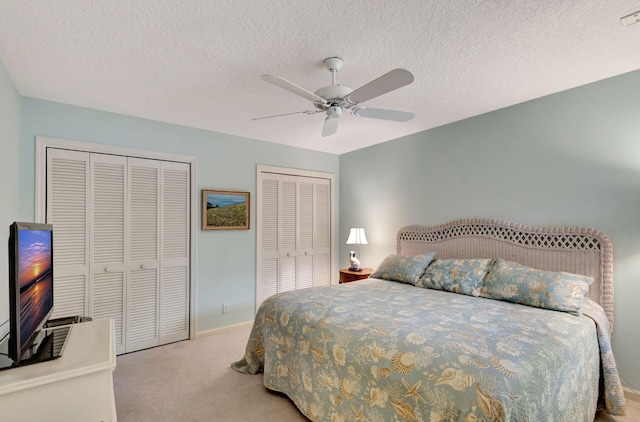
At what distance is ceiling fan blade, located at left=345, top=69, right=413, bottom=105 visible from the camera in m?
1.66

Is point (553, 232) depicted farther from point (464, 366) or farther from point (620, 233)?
point (464, 366)

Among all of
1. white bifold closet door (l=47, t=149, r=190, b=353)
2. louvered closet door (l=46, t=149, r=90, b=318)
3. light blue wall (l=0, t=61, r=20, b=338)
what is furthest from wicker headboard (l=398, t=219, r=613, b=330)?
light blue wall (l=0, t=61, r=20, b=338)

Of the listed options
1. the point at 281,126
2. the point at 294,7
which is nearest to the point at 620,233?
the point at 294,7

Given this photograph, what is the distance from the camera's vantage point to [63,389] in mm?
1201

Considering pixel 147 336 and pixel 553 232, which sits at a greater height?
pixel 553 232

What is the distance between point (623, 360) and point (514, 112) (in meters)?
2.21

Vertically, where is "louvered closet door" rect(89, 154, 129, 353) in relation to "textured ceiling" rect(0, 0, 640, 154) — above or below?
below

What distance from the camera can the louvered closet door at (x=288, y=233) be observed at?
431cm

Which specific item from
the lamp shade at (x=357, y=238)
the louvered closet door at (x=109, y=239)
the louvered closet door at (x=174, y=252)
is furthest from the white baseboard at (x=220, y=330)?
the lamp shade at (x=357, y=238)

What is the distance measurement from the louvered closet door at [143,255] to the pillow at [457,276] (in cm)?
277

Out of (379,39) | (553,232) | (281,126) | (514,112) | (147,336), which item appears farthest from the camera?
(281,126)

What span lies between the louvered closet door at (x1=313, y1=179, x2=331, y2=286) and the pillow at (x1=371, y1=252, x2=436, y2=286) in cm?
139

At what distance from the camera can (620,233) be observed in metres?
2.39

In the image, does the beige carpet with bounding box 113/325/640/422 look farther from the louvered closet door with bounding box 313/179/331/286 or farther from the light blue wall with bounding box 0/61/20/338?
the louvered closet door with bounding box 313/179/331/286
